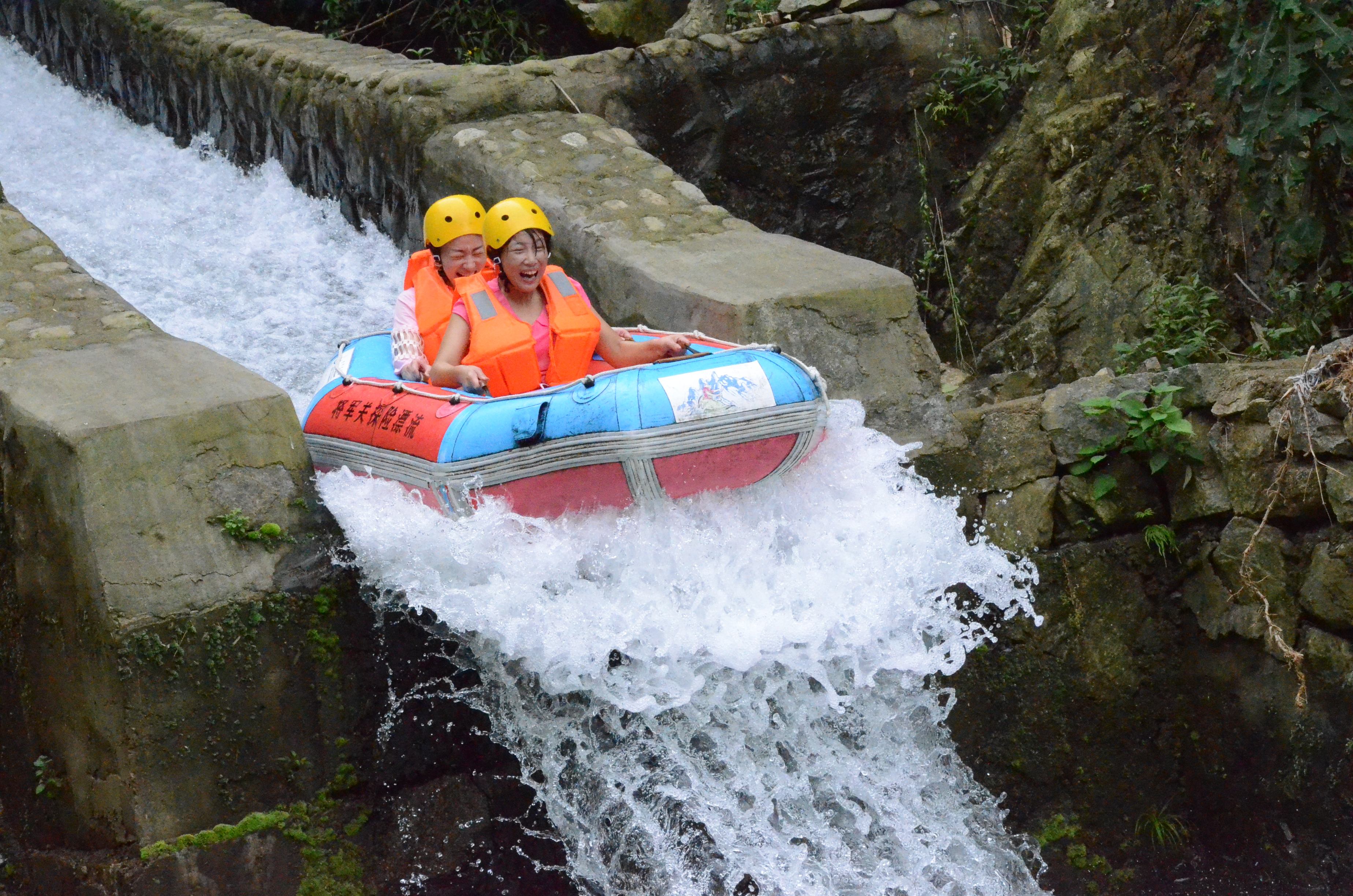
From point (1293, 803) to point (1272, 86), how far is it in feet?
8.48

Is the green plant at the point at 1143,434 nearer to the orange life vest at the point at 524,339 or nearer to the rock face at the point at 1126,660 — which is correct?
the rock face at the point at 1126,660

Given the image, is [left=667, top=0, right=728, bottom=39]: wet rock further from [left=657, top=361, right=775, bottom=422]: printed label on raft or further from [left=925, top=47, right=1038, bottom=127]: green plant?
→ [left=657, top=361, right=775, bottom=422]: printed label on raft

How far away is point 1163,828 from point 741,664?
1.80 m

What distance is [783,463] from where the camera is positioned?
3990 millimetres

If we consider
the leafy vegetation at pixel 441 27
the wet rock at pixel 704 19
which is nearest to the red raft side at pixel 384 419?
the wet rock at pixel 704 19

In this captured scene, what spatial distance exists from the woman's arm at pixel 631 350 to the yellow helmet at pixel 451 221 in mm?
584

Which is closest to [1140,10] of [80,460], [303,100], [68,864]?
[303,100]

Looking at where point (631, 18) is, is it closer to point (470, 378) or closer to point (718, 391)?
point (470, 378)

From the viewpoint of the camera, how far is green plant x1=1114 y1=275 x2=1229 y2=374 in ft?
16.8

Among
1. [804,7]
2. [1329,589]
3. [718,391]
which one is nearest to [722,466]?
[718,391]

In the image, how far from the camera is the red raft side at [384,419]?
3.95 meters

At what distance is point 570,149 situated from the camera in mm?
6074

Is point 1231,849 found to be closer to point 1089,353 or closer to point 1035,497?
point 1035,497

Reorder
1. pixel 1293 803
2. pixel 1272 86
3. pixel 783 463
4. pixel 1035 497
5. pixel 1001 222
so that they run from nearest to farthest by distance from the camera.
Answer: pixel 783 463, pixel 1293 803, pixel 1035 497, pixel 1272 86, pixel 1001 222
